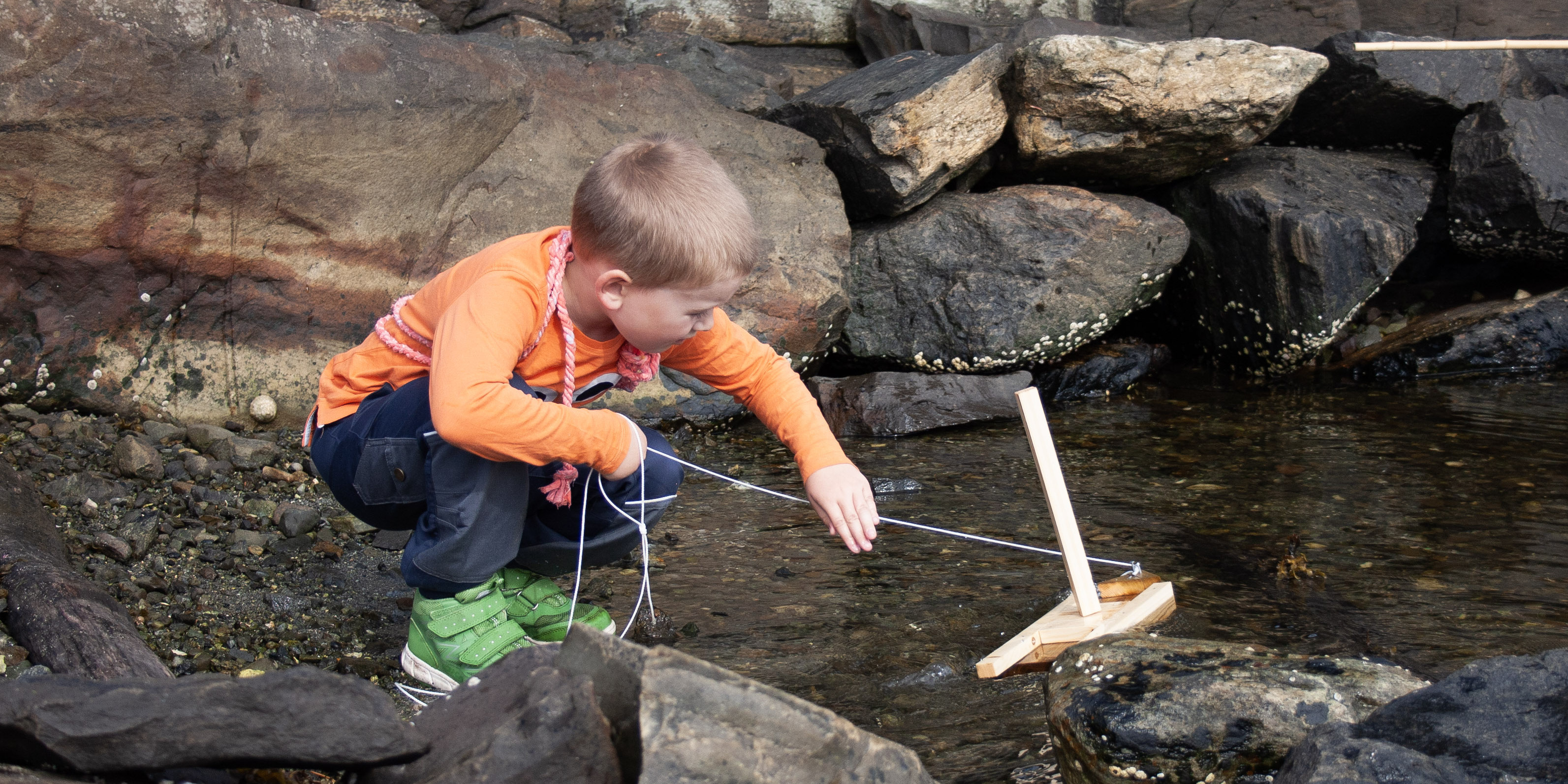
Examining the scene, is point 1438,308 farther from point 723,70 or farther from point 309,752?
point 309,752

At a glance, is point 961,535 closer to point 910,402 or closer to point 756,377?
point 756,377

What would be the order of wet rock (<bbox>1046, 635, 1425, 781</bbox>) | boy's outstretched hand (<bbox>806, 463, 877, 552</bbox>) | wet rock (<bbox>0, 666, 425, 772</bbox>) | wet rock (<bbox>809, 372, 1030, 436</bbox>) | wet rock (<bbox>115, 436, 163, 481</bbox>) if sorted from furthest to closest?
wet rock (<bbox>809, 372, 1030, 436</bbox>) < wet rock (<bbox>115, 436, 163, 481</bbox>) < boy's outstretched hand (<bbox>806, 463, 877, 552</bbox>) < wet rock (<bbox>1046, 635, 1425, 781</bbox>) < wet rock (<bbox>0, 666, 425, 772</bbox>)

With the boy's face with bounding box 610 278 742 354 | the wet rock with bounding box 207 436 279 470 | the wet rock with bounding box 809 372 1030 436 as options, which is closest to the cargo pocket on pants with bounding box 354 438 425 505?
the boy's face with bounding box 610 278 742 354

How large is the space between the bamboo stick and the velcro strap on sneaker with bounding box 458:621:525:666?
16.5ft

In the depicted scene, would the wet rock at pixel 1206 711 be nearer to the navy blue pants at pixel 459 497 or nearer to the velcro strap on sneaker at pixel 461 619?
the navy blue pants at pixel 459 497

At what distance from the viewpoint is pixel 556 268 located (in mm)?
2238

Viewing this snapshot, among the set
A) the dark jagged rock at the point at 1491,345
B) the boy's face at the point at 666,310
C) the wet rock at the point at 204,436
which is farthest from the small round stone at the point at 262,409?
the dark jagged rock at the point at 1491,345

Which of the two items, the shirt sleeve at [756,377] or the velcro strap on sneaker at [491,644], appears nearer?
the velcro strap on sneaker at [491,644]

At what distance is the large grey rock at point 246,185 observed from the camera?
146 inches

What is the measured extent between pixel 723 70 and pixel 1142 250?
2.27 metres

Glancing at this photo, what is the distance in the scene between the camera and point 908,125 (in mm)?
5160

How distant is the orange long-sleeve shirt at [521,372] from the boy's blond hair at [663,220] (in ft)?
0.58

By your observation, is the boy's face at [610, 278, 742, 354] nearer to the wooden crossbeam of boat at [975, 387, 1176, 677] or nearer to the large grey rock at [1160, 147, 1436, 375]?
the wooden crossbeam of boat at [975, 387, 1176, 677]

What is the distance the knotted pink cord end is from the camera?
7.56 ft
